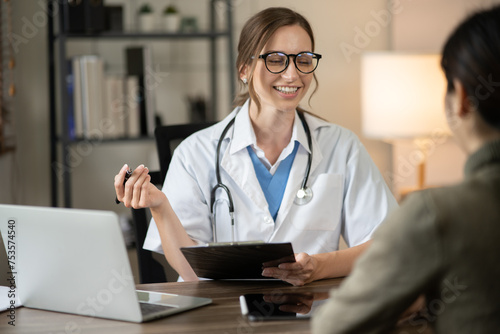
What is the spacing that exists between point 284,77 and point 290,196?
1.09 feet

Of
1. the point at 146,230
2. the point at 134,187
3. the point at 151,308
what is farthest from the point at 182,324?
the point at 146,230

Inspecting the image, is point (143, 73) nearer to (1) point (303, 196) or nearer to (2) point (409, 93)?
(2) point (409, 93)

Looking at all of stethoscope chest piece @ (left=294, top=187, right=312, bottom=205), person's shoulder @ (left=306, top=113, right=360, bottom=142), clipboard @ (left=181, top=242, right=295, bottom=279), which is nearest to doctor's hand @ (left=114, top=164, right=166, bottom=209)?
clipboard @ (left=181, top=242, right=295, bottom=279)

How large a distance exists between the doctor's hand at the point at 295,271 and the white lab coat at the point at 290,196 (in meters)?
0.36

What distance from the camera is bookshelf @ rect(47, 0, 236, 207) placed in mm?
2797

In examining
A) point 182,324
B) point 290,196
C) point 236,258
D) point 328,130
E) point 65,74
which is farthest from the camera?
point 65,74

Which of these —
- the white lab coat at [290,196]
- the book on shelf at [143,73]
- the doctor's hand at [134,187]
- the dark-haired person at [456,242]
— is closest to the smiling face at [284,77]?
the white lab coat at [290,196]

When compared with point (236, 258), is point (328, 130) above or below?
above

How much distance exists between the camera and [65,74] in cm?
279

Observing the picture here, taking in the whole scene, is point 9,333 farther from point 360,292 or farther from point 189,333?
point 360,292

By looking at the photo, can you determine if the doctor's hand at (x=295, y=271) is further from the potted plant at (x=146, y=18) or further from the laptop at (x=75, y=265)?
the potted plant at (x=146, y=18)

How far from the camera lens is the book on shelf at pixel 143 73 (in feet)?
9.57

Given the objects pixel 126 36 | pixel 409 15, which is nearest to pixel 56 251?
pixel 126 36

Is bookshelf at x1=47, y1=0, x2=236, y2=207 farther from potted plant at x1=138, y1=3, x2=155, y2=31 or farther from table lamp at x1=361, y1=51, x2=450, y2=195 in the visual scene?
table lamp at x1=361, y1=51, x2=450, y2=195
